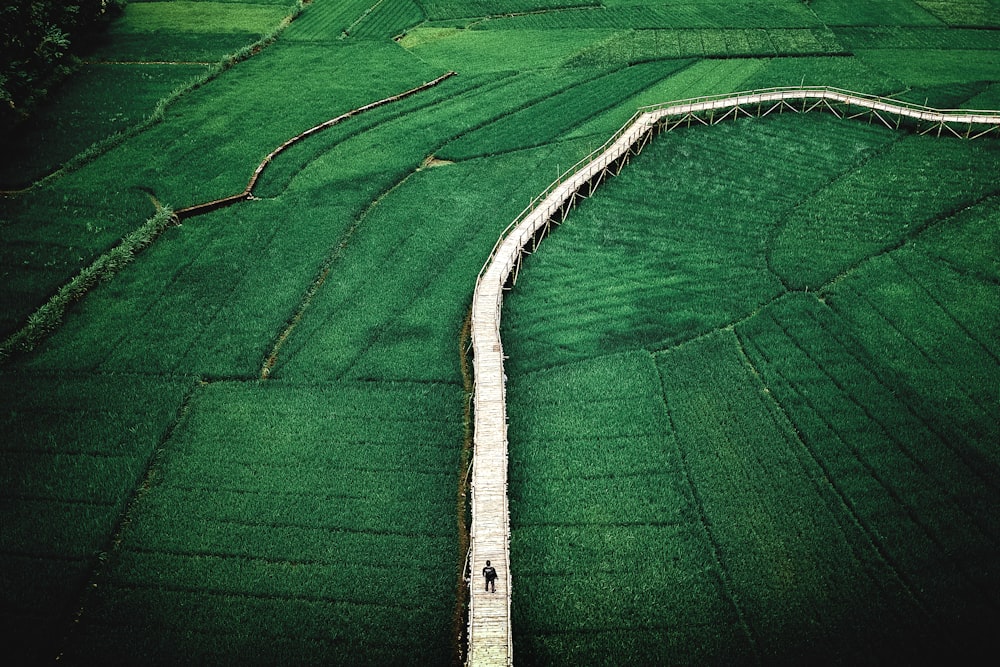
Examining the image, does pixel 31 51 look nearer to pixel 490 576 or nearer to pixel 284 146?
pixel 284 146

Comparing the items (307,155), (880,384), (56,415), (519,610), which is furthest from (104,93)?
(880,384)

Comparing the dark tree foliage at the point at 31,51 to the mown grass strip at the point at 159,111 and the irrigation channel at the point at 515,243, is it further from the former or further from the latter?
the irrigation channel at the point at 515,243

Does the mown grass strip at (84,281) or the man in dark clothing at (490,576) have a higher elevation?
the mown grass strip at (84,281)

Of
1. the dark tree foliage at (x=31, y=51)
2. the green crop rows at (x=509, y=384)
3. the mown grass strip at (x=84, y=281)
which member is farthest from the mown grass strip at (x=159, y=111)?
the mown grass strip at (x=84, y=281)

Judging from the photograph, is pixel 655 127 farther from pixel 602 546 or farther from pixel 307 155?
pixel 602 546

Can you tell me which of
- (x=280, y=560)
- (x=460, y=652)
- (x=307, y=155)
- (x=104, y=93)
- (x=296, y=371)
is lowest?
(x=460, y=652)

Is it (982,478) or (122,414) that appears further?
(122,414)
